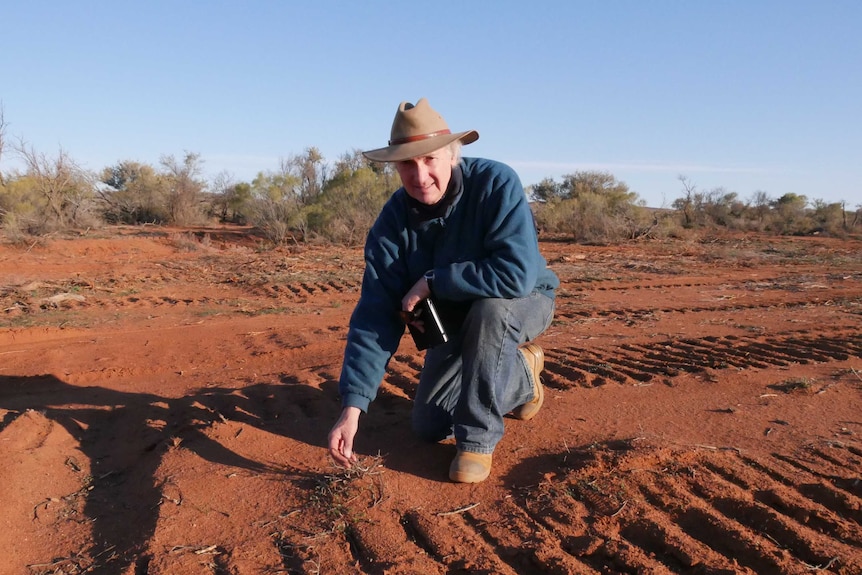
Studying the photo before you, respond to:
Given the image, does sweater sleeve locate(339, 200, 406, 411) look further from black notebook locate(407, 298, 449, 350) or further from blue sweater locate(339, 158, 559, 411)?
black notebook locate(407, 298, 449, 350)

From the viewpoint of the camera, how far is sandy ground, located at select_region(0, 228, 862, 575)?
219 centimetres

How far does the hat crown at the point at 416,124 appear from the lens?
265 cm

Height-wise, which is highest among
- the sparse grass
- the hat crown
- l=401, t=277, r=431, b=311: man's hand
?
the hat crown

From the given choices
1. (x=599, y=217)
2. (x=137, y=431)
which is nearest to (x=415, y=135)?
(x=137, y=431)

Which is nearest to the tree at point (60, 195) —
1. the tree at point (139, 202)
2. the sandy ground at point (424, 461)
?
the tree at point (139, 202)

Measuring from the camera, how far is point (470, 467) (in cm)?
262

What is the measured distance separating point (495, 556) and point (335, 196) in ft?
53.2

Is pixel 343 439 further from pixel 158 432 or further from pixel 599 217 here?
pixel 599 217

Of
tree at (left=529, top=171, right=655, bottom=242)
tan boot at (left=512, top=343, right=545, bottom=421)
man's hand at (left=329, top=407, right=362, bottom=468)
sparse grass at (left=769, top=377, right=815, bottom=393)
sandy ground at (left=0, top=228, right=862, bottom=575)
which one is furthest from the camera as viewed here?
tree at (left=529, top=171, right=655, bottom=242)

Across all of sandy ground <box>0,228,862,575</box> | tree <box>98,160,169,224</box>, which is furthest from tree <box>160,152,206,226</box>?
sandy ground <box>0,228,862,575</box>

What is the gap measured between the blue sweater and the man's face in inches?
2.4

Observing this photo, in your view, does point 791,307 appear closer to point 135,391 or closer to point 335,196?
point 135,391

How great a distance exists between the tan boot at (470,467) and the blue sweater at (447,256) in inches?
17.1

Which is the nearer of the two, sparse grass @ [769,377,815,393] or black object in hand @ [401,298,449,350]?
black object in hand @ [401,298,449,350]
